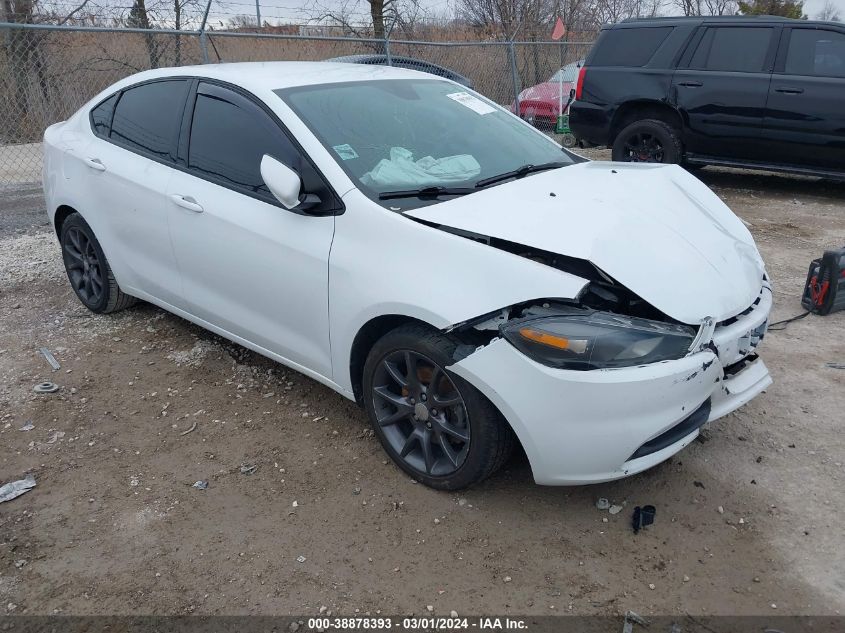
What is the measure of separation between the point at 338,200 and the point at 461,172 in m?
0.66

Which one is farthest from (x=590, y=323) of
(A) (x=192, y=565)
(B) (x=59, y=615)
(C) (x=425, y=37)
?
(C) (x=425, y=37)

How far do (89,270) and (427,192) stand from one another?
114 inches

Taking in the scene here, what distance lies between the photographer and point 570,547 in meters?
2.72

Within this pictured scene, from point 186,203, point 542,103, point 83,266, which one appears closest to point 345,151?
point 186,203

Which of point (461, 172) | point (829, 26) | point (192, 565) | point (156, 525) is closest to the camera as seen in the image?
point (192, 565)

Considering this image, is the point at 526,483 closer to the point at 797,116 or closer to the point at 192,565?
the point at 192,565

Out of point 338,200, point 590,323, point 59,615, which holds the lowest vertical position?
point 59,615

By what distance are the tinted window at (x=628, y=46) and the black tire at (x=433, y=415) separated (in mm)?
7049

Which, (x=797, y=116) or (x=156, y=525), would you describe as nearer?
(x=156, y=525)

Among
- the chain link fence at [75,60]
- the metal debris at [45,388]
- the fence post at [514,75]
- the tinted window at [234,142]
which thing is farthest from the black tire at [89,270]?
the fence post at [514,75]

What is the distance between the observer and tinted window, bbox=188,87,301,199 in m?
3.34

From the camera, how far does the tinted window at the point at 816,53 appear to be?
7.56 meters

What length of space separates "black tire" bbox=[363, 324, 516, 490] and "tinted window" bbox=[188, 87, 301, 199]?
3.26 feet

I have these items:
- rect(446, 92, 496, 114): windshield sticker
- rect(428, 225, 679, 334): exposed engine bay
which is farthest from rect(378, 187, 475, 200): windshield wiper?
rect(446, 92, 496, 114): windshield sticker
